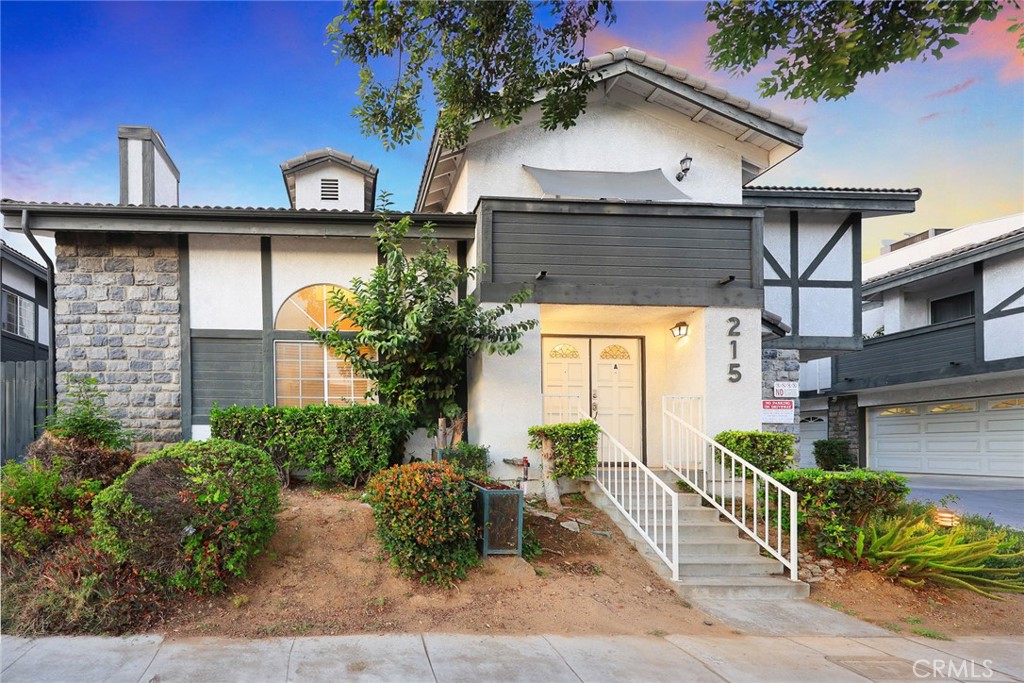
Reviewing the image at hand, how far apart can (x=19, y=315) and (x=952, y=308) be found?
25167mm

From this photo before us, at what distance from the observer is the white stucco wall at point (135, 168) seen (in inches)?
404

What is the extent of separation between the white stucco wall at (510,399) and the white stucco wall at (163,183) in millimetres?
6514

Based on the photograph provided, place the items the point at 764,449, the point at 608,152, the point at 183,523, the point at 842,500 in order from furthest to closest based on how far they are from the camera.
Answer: the point at 608,152 < the point at 764,449 < the point at 842,500 < the point at 183,523

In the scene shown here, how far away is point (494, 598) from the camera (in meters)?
5.83

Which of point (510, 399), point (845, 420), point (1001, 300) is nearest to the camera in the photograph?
point (510, 399)

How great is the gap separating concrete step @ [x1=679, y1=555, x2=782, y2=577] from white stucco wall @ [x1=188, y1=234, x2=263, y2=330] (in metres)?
6.81

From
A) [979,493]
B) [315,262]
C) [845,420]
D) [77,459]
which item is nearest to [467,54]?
[315,262]

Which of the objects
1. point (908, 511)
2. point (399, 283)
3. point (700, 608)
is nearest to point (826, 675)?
point (700, 608)

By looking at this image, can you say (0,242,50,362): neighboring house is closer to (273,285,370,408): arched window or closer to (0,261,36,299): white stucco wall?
(0,261,36,299): white stucco wall

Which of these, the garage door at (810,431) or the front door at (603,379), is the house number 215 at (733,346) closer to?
the front door at (603,379)

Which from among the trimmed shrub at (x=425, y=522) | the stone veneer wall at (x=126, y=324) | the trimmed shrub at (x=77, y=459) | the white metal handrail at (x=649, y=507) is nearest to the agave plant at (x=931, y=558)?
the white metal handrail at (x=649, y=507)

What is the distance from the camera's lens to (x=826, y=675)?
4.70 m

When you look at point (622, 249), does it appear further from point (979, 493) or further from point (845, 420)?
point (845, 420)

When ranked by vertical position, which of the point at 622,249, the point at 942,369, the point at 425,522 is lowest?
the point at 425,522
